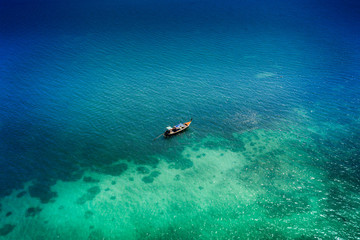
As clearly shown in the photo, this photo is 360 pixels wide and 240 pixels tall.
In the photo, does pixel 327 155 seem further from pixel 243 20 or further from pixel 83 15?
pixel 83 15

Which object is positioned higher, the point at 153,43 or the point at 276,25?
the point at 276,25

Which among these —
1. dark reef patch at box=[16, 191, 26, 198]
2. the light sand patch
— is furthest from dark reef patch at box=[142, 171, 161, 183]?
the light sand patch

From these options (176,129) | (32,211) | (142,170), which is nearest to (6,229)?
(32,211)

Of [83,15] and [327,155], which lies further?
[83,15]

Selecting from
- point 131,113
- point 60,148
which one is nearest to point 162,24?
point 131,113

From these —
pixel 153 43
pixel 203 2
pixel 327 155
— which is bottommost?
pixel 327 155

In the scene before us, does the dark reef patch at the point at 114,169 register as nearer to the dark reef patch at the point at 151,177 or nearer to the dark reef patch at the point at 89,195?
the dark reef patch at the point at 89,195

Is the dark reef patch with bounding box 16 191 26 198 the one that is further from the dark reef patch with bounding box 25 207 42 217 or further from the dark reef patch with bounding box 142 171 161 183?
the dark reef patch with bounding box 142 171 161 183

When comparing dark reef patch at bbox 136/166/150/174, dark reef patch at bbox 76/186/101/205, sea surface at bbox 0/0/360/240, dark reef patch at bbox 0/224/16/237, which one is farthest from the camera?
dark reef patch at bbox 136/166/150/174
